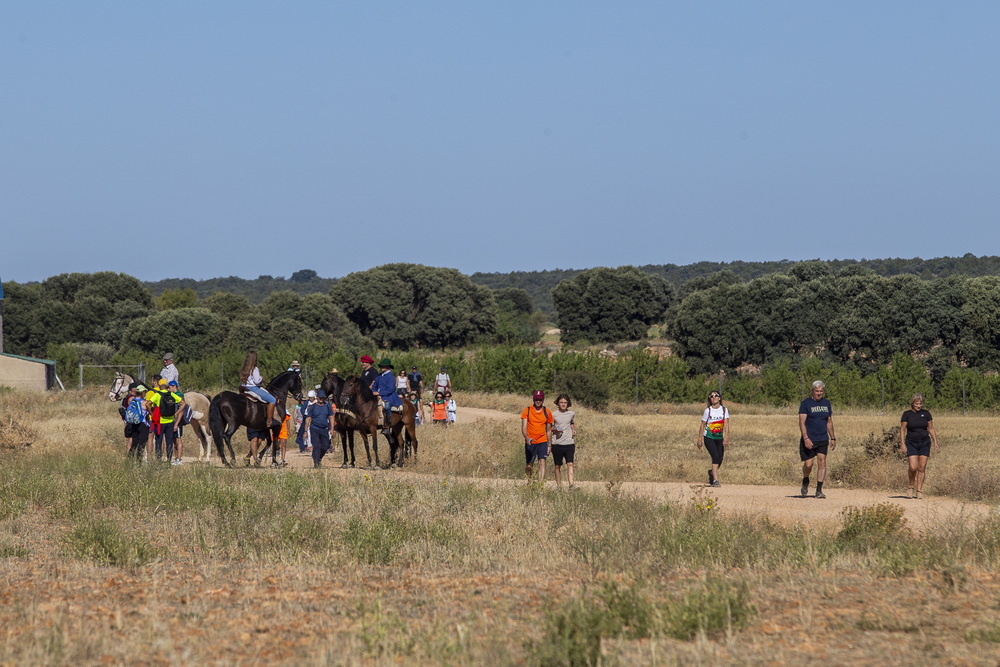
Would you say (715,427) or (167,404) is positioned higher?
(167,404)

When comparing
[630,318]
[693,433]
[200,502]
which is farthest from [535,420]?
[630,318]

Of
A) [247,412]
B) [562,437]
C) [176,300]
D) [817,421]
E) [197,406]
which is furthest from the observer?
[176,300]

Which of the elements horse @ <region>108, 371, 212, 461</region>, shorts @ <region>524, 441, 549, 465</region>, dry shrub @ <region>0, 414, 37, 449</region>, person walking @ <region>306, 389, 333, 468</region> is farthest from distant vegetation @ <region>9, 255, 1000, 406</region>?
shorts @ <region>524, 441, 549, 465</region>

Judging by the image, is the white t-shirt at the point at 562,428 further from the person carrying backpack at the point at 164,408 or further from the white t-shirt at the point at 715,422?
the person carrying backpack at the point at 164,408

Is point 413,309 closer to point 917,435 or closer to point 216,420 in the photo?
point 216,420

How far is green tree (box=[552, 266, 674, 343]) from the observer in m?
91.0

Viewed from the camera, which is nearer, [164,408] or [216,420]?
[164,408]

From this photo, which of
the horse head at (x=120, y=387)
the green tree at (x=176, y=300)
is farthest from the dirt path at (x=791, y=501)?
A: the green tree at (x=176, y=300)

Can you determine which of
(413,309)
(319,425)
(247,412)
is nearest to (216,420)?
(247,412)

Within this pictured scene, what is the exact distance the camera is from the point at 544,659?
650cm

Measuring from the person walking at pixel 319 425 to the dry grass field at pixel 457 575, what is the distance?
9.94ft

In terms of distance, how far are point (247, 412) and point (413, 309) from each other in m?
73.5

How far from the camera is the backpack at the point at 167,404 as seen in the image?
734 inches

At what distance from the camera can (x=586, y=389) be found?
48531 mm
